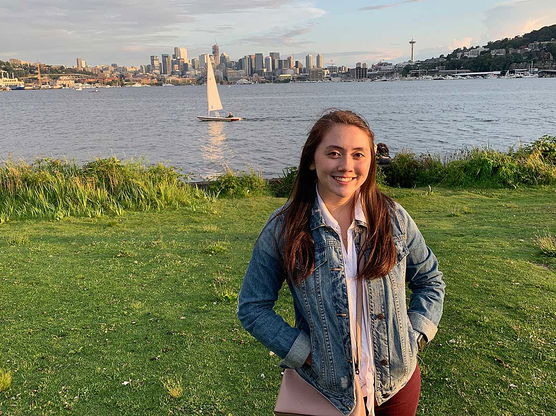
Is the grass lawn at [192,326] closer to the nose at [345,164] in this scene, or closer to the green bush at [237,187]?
the nose at [345,164]

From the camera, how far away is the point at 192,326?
5207 mm

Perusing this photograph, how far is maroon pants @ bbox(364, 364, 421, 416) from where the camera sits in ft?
7.59

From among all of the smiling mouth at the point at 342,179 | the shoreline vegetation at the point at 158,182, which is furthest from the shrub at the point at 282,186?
the smiling mouth at the point at 342,179

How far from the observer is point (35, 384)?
4223mm

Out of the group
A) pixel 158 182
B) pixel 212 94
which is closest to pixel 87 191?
pixel 158 182

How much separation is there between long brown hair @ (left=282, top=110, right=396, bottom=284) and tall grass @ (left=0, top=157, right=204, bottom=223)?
29.0ft

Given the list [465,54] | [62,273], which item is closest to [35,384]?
[62,273]

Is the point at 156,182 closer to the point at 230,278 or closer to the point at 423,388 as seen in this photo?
the point at 230,278

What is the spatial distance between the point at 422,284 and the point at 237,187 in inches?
413

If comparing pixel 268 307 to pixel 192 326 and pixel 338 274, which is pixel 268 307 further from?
pixel 192 326

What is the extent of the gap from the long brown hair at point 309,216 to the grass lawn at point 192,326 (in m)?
2.22

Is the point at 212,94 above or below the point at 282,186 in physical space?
above

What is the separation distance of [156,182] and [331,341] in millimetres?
10290

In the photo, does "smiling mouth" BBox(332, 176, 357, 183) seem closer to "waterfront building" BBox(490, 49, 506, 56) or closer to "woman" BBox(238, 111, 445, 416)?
"woman" BBox(238, 111, 445, 416)
